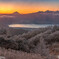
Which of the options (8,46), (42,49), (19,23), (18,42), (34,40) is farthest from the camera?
(19,23)

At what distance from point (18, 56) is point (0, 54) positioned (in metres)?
0.94

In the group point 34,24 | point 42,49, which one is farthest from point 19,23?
point 42,49

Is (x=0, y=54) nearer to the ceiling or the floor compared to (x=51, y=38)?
nearer to the ceiling

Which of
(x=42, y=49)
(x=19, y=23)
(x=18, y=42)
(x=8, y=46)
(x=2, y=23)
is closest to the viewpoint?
(x=42, y=49)

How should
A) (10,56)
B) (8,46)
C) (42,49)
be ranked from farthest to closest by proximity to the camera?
(8,46) < (42,49) < (10,56)

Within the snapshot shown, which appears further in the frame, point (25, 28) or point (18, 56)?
point (25, 28)

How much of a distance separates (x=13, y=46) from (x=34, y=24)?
27265mm

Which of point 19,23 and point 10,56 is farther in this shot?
point 19,23

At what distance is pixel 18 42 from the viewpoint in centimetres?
1956

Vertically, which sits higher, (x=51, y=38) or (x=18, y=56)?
(x=18, y=56)

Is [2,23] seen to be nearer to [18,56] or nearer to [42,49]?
[42,49]

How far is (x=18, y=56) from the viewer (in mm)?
10320

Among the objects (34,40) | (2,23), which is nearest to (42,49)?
(34,40)

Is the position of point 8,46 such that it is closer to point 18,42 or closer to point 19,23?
point 18,42
